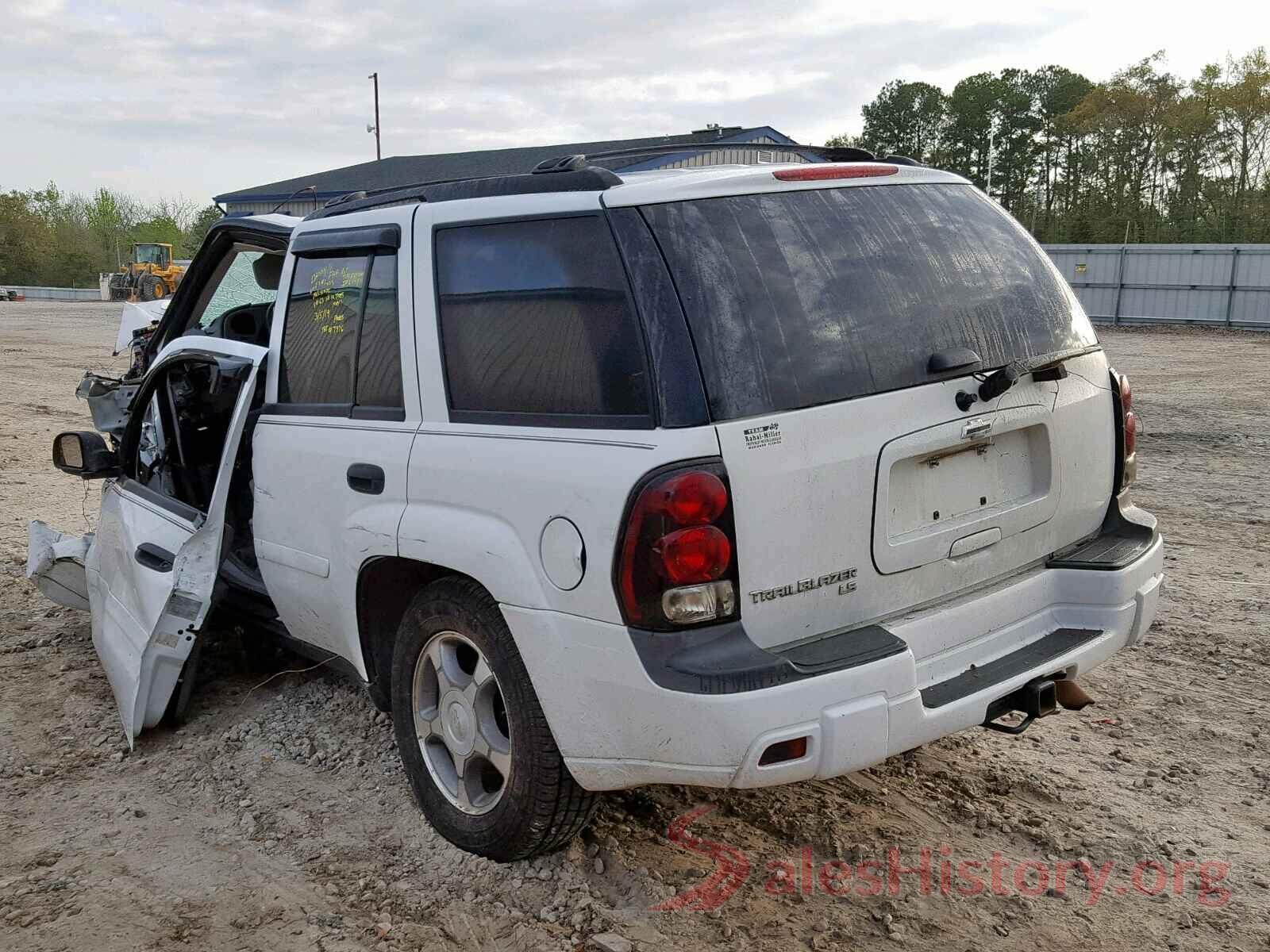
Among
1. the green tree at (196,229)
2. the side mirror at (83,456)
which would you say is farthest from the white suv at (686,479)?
the green tree at (196,229)

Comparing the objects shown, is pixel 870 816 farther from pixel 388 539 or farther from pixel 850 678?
pixel 388 539

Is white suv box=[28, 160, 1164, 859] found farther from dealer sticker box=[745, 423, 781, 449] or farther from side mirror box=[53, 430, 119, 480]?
side mirror box=[53, 430, 119, 480]

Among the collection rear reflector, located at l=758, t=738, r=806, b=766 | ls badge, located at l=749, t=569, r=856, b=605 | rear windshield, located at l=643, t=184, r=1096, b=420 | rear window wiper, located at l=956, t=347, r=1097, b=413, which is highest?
rear windshield, located at l=643, t=184, r=1096, b=420

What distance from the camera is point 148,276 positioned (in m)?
39.5

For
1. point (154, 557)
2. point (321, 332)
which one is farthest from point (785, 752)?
point (154, 557)

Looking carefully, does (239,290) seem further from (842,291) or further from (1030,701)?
(1030,701)

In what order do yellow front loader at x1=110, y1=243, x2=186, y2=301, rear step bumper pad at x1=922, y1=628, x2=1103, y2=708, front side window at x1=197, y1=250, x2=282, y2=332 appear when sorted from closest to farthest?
rear step bumper pad at x1=922, y1=628, x2=1103, y2=708 < front side window at x1=197, y1=250, x2=282, y2=332 < yellow front loader at x1=110, y1=243, x2=186, y2=301

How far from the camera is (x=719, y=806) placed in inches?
139

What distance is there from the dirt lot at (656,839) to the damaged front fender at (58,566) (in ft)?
1.24

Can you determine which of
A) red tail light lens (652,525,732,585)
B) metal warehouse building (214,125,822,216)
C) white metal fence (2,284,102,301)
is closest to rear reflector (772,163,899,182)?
red tail light lens (652,525,732,585)

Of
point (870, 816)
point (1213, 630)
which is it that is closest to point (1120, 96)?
point (1213, 630)

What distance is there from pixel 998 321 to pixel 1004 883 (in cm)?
162

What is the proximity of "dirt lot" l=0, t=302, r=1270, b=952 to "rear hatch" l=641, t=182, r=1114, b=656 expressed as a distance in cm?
79

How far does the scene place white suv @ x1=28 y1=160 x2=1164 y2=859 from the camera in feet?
8.54
